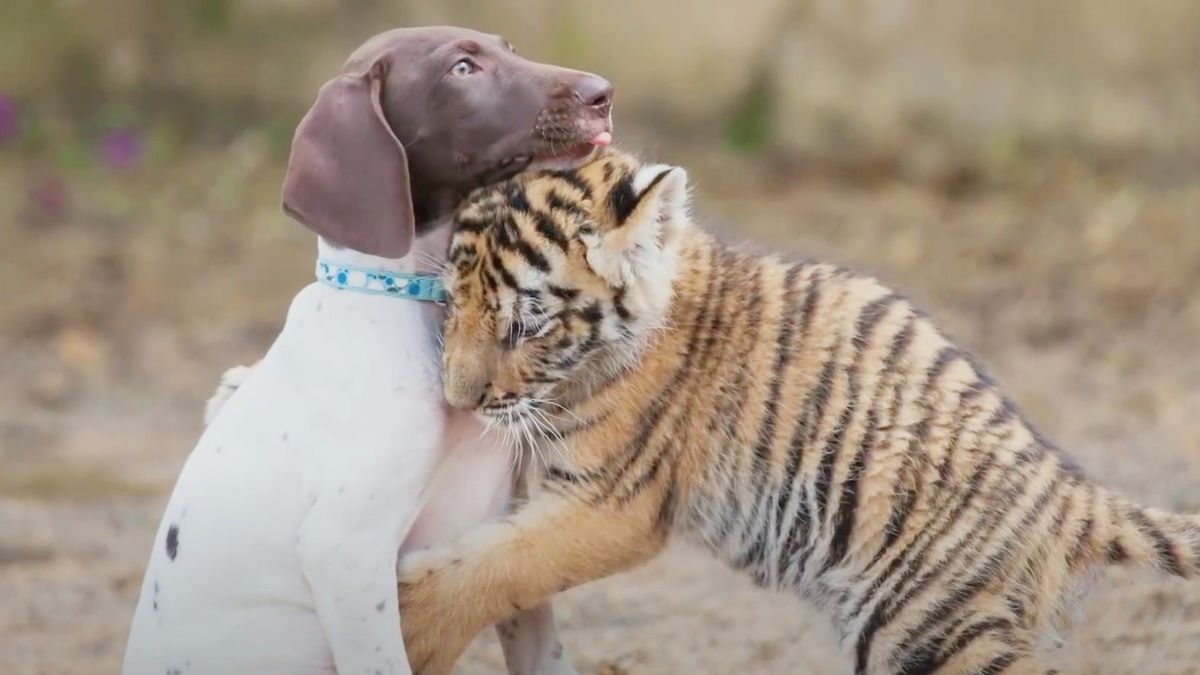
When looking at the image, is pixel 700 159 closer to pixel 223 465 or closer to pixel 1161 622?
pixel 1161 622

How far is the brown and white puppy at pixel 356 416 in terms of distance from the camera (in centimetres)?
357

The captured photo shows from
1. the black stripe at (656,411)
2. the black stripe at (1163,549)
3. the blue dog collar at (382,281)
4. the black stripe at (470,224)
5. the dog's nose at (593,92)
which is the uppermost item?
the dog's nose at (593,92)

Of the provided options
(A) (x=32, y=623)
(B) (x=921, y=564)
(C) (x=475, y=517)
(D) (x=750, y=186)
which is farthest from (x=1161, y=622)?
(D) (x=750, y=186)

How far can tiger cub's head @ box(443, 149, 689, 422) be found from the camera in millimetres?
3693

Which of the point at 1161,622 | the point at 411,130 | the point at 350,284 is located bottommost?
the point at 1161,622

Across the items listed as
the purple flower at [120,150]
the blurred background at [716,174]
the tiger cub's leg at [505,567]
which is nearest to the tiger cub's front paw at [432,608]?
the tiger cub's leg at [505,567]

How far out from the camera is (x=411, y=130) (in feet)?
12.3

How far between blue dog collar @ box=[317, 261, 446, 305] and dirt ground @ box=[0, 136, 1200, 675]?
3.61 ft

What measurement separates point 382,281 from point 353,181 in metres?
0.25

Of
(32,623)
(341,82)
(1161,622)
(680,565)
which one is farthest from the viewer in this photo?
(680,565)

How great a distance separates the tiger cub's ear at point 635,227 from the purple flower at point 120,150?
6123 mm

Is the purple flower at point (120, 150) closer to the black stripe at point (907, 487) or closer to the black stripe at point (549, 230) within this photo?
the black stripe at point (549, 230)

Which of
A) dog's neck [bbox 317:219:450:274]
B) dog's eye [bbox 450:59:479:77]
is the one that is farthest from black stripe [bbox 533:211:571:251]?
dog's eye [bbox 450:59:479:77]

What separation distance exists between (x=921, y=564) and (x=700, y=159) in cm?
571
